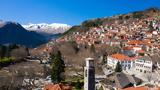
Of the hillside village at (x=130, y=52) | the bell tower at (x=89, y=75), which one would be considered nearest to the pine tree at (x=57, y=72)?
the hillside village at (x=130, y=52)

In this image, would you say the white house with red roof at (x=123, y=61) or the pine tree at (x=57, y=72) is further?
the white house with red roof at (x=123, y=61)

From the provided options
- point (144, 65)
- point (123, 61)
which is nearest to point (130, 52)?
point (123, 61)

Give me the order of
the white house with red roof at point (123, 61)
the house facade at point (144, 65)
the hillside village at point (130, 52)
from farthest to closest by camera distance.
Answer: the white house with red roof at point (123, 61), the house facade at point (144, 65), the hillside village at point (130, 52)

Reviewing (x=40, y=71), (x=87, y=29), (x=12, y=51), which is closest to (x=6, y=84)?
(x=40, y=71)

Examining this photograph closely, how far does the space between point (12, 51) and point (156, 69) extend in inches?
1477

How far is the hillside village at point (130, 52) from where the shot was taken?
1758 inches

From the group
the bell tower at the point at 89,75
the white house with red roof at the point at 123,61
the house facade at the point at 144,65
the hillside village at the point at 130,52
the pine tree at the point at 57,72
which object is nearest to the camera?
the bell tower at the point at 89,75

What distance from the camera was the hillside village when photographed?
44.7m

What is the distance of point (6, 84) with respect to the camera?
41812mm

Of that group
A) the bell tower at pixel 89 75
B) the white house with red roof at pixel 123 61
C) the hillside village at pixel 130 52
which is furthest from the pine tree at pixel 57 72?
the bell tower at pixel 89 75

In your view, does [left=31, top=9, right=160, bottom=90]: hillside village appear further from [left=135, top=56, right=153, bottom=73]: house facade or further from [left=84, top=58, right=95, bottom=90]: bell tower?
[left=84, top=58, right=95, bottom=90]: bell tower

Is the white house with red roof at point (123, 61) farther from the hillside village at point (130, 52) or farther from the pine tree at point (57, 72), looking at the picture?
the pine tree at point (57, 72)

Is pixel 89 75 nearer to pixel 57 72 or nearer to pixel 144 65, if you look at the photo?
pixel 57 72

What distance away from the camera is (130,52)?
79.1 m
